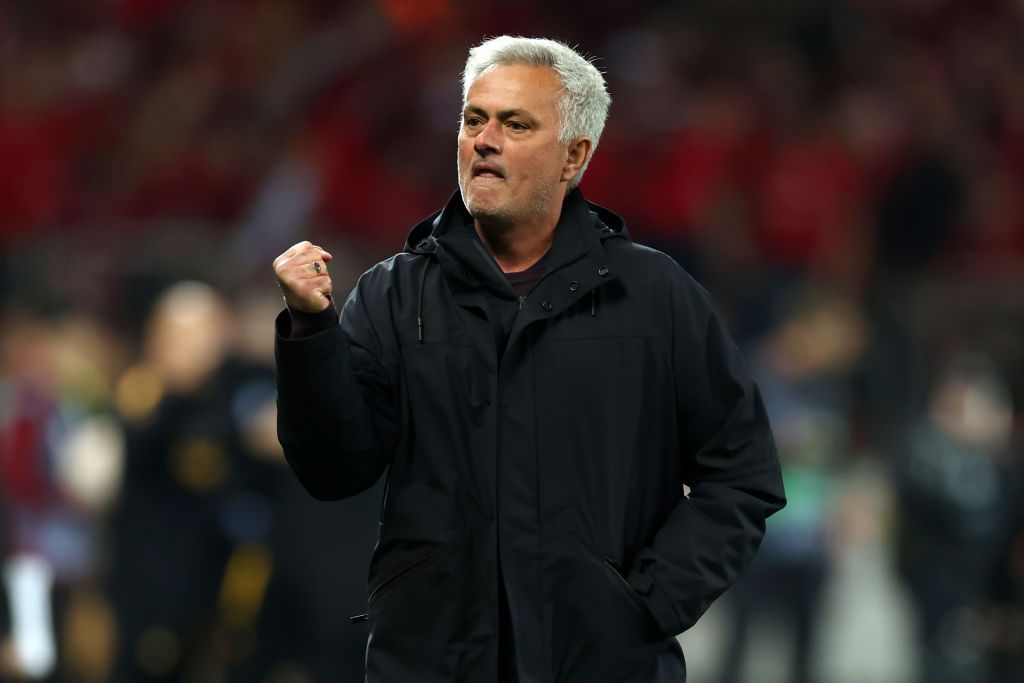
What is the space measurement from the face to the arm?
15.3 inches

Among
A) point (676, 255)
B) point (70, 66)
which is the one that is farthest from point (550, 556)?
point (70, 66)

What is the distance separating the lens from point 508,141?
3.96m

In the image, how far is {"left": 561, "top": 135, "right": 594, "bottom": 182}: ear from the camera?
4105 millimetres

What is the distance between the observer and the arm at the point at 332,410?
367 centimetres

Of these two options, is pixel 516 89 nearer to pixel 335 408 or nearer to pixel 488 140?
pixel 488 140

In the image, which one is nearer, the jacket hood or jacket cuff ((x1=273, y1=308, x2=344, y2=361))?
jacket cuff ((x1=273, y1=308, x2=344, y2=361))

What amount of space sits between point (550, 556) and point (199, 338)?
4941 mm

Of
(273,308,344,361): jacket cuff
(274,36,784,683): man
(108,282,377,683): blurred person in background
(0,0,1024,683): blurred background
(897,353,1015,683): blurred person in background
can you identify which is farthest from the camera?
(897,353,1015,683): blurred person in background

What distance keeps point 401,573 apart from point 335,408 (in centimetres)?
39

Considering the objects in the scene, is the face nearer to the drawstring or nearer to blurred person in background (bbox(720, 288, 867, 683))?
the drawstring

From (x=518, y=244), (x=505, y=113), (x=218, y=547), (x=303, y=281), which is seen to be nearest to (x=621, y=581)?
(x=518, y=244)

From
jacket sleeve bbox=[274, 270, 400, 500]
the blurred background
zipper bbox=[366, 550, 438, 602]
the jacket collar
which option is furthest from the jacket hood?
the blurred background

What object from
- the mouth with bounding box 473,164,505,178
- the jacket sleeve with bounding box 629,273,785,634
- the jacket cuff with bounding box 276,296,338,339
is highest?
the mouth with bounding box 473,164,505,178

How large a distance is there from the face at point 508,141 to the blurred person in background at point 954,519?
18.5 feet
